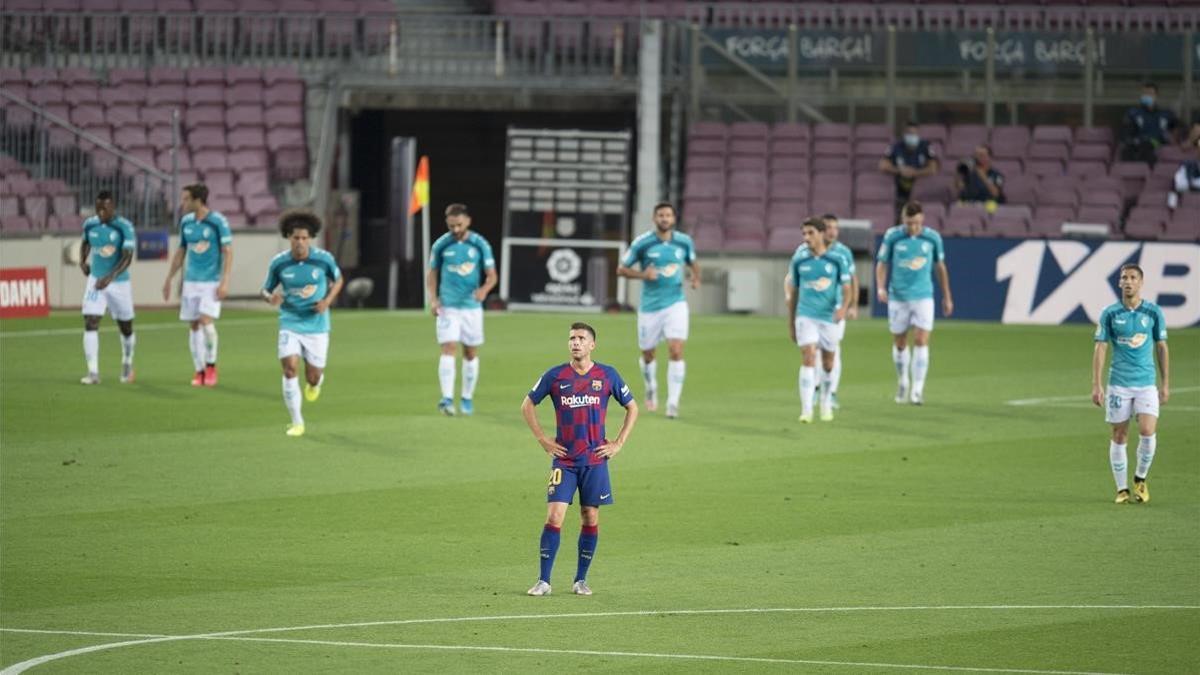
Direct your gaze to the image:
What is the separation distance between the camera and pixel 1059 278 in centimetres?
3216

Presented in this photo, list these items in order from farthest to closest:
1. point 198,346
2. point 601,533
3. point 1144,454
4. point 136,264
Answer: point 136,264, point 198,346, point 1144,454, point 601,533

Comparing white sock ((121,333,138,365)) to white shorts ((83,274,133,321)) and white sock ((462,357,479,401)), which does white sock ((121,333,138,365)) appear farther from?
white sock ((462,357,479,401))

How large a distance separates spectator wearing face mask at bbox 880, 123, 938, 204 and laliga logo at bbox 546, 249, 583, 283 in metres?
5.79

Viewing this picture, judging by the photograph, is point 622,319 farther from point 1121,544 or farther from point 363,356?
point 1121,544

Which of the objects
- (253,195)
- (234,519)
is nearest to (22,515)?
(234,519)

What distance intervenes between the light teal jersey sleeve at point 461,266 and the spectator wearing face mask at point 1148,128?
59.8 ft

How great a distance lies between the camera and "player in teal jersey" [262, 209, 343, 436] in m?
19.0

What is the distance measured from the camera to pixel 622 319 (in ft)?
108

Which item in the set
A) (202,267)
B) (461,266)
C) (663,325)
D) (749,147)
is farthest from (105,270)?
(749,147)

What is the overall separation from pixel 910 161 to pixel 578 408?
78.4ft

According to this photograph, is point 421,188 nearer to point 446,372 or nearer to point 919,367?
point 446,372

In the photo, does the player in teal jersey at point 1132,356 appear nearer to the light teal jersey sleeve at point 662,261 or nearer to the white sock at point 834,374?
the white sock at point 834,374

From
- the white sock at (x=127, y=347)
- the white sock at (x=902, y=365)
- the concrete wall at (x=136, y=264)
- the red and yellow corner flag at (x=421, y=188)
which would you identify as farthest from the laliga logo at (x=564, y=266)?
the white sock at (x=902, y=365)

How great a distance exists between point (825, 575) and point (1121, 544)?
8.33 ft
